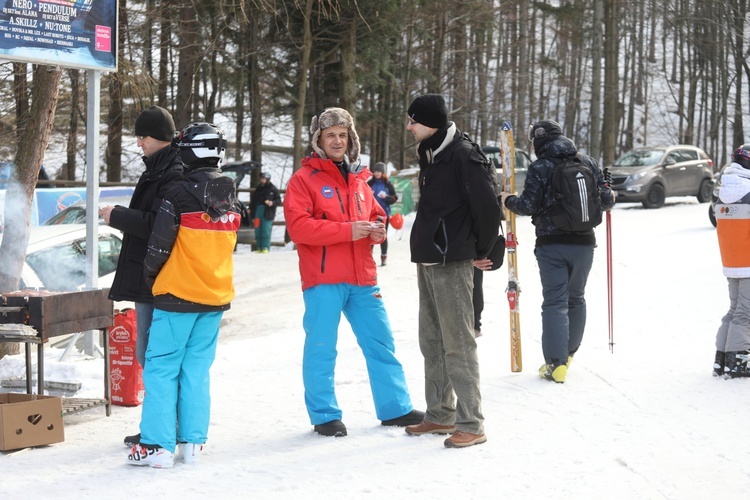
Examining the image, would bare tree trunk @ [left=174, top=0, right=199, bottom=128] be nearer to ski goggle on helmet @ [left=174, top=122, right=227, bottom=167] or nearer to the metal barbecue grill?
the metal barbecue grill

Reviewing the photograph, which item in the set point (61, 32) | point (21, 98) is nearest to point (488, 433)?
point (61, 32)

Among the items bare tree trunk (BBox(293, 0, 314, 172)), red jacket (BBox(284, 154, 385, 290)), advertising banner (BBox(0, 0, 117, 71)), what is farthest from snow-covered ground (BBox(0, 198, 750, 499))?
bare tree trunk (BBox(293, 0, 314, 172))

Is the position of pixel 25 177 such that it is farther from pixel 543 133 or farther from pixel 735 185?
pixel 735 185

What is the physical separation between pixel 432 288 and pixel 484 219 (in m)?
0.50

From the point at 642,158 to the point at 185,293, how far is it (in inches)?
837

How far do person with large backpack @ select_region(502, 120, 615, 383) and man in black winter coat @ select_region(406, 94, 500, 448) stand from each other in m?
1.48

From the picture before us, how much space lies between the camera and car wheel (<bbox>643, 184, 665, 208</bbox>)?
23.3m

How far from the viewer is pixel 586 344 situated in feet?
28.0

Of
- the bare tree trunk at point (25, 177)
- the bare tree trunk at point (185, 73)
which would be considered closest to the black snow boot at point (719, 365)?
the bare tree trunk at point (25, 177)

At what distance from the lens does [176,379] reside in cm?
502

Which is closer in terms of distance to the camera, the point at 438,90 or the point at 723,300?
the point at 723,300

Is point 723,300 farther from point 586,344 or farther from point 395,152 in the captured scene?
point 395,152

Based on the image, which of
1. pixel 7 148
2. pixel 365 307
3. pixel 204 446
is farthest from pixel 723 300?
pixel 7 148

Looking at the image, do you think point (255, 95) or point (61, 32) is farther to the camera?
point (255, 95)
